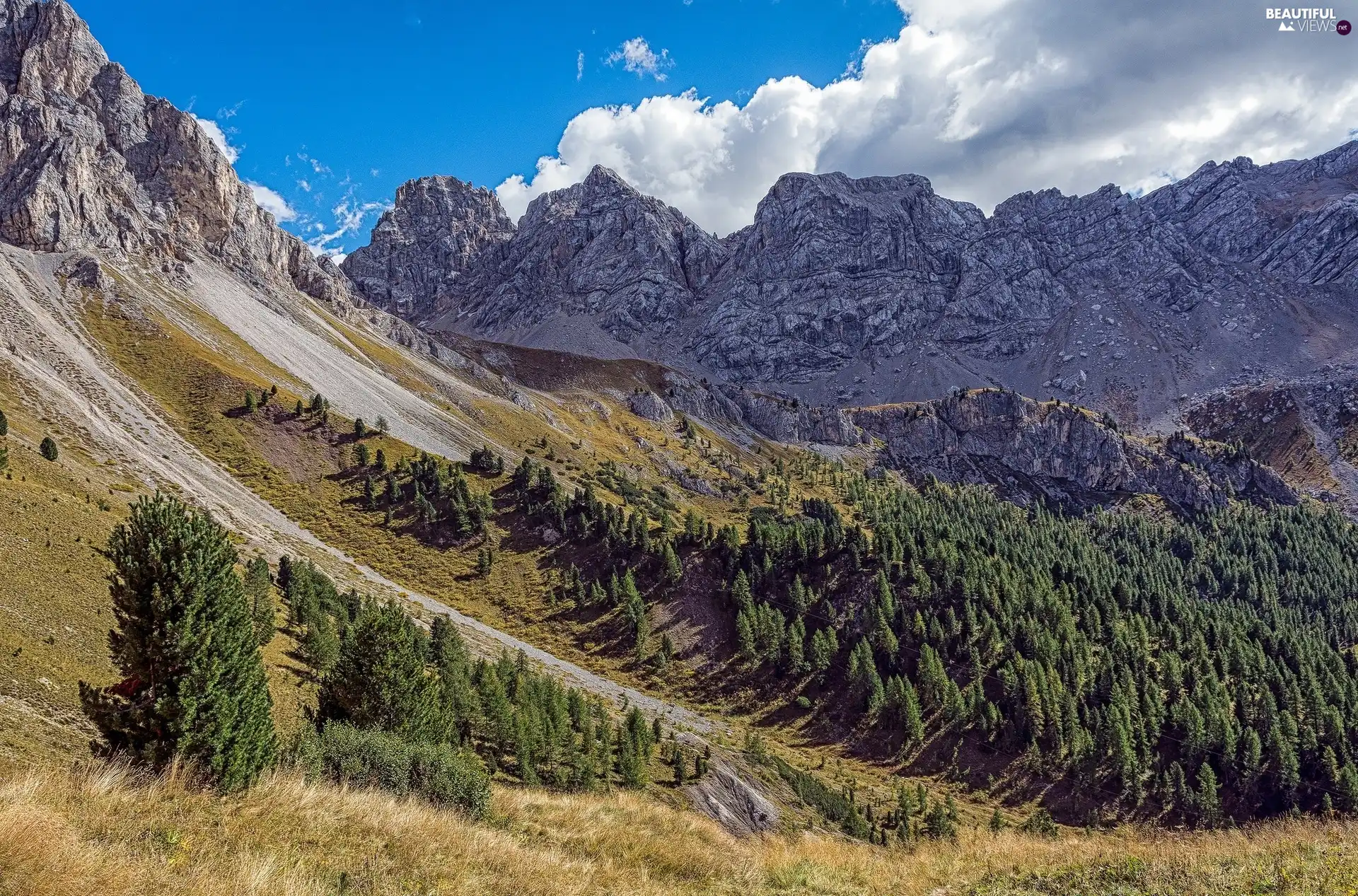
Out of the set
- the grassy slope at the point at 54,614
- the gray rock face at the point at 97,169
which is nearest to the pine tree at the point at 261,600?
the grassy slope at the point at 54,614

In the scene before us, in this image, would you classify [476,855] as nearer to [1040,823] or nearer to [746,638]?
[1040,823]

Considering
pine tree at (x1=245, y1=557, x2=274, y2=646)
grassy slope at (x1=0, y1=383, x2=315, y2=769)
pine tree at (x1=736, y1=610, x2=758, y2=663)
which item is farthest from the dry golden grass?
pine tree at (x1=736, y1=610, x2=758, y2=663)

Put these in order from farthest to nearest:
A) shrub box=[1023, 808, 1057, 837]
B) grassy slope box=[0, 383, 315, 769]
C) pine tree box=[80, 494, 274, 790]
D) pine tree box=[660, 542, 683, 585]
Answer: pine tree box=[660, 542, 683, 585], shrub box=[1023, 808, 1057, 837], grassy slope box=[0, 383, 315, 769], pine tree box=[80, 494, 274, 790]

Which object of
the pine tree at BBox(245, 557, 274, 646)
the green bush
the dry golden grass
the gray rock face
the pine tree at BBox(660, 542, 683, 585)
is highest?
the gray rock face

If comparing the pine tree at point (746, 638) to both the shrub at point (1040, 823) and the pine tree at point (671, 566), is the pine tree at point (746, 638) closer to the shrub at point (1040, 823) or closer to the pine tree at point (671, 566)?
the pine tree at point (671, 566)

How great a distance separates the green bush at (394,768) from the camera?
1978cm

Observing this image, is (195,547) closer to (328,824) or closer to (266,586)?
(328,824)

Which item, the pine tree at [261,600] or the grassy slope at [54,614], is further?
the pine tree at [261,600]

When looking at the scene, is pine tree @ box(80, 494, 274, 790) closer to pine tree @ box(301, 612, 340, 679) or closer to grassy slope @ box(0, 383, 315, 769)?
grassy slope @ box(0, 383, 315, 769)

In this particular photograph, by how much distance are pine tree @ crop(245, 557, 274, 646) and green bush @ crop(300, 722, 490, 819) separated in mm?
18842

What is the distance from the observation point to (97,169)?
171 metres

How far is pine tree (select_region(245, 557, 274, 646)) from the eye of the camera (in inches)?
1639

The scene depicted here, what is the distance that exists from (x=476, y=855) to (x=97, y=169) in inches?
8867

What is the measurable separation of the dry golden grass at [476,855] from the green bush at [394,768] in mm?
2075
